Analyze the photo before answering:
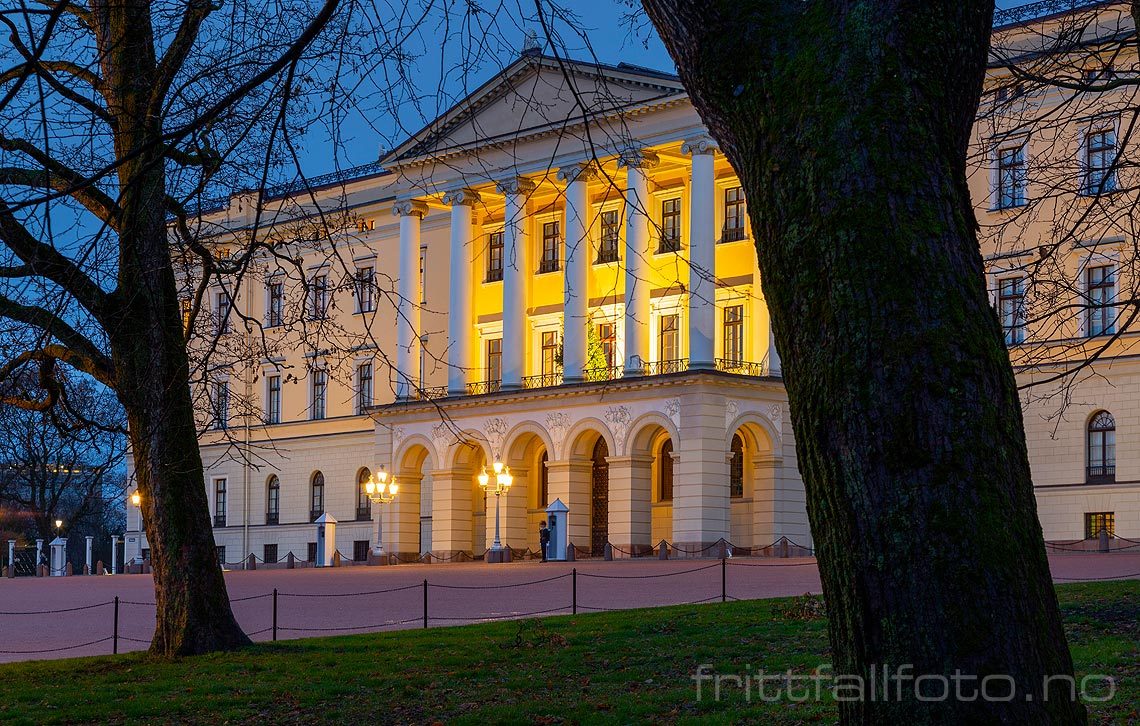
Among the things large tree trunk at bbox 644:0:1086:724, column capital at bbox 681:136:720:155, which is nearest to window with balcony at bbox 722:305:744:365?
column capital at bbox 681:136:720:155

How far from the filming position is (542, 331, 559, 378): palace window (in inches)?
2372

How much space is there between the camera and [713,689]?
45.9ft

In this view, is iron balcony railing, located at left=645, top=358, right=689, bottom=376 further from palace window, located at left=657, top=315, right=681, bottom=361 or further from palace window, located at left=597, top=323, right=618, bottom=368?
palace window, located at left=597, top=323, right=618, bottom=368

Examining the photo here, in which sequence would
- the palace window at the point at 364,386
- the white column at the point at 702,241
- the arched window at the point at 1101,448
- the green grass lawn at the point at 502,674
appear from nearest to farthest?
the green grass lawn at the point at 502,674
the arched window at the point at 1101,448
the white column at the point at 702,241
the palace window at the point at 364,386

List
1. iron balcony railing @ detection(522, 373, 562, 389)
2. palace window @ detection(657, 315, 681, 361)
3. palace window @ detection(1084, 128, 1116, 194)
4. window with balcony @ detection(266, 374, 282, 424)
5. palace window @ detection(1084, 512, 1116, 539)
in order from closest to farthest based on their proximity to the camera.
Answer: palace window @ detection(1084, 128, 1116, 194)
palace window @ detection(1084, 512, 1116, 539)
palace window @ detection(657, 315, 681, 361)
iron balcony railing @ detection(522, 373, 562, 389)
window with balcony @ detection(266, 374, 282, 424)

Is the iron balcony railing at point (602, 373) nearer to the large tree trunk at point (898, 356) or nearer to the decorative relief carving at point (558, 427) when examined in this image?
the decorative relief carving at point (558, 427)

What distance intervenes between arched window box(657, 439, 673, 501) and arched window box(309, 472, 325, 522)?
20724mm

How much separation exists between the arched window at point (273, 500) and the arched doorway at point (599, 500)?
70.4ft

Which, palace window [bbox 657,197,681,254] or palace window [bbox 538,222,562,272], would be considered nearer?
palace window [bbox 657,197,681,254]

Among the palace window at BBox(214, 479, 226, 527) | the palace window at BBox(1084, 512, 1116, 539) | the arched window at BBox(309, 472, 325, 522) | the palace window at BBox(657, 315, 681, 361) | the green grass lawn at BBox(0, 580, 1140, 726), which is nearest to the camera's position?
the green grass lawn at BBox(0, 580, 1140, 726)

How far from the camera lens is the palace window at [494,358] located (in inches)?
2450

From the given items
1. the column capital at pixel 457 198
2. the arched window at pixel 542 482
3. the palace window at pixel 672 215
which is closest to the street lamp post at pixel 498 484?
the arched window at pixel 542 482

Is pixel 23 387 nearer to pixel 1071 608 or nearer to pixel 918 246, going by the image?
pixel 1071 608

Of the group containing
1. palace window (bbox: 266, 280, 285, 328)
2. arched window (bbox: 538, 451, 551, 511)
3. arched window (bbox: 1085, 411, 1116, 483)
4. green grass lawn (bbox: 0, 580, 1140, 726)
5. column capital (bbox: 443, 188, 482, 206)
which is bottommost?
green grass lawn (bbox: 0, 580, 1140, 726)
